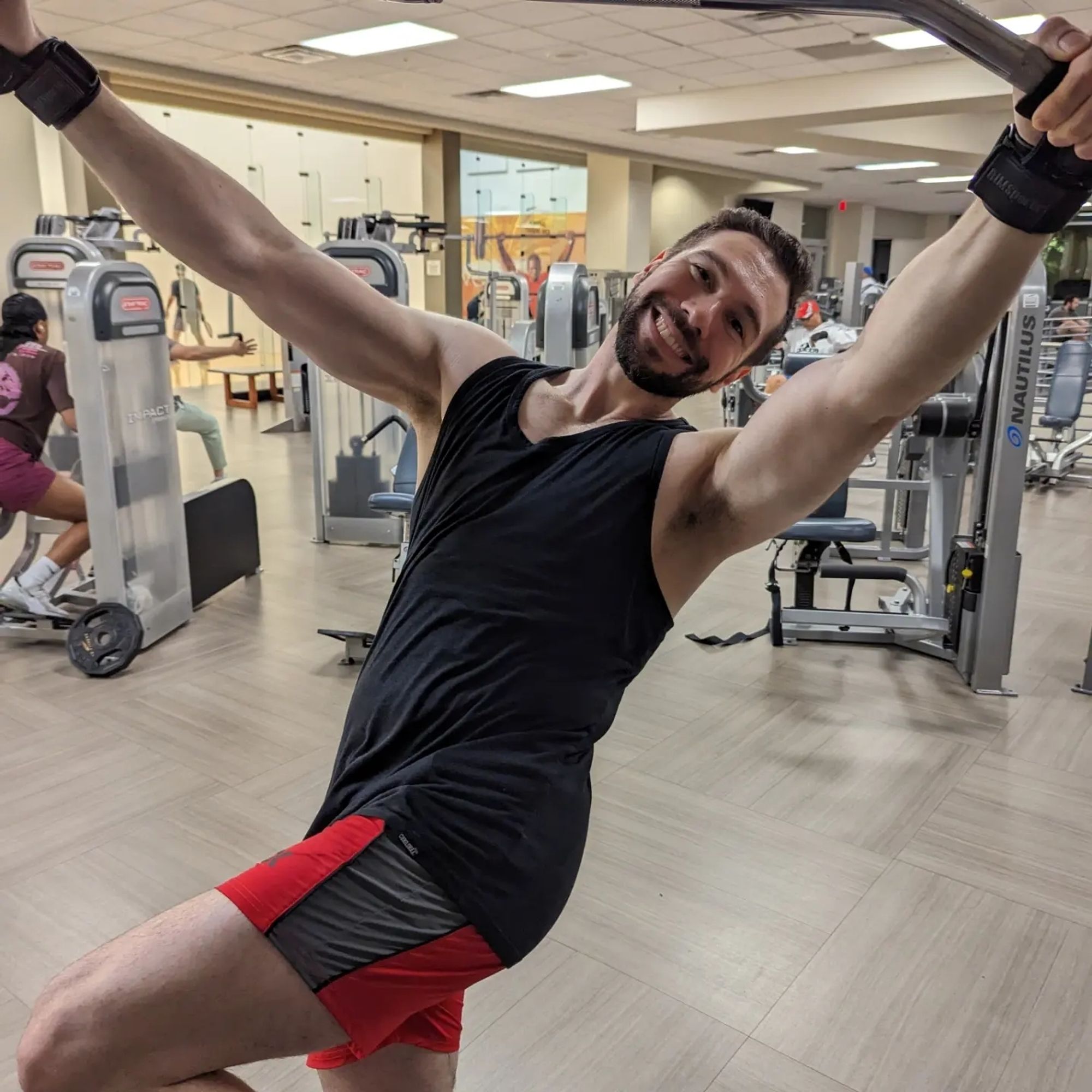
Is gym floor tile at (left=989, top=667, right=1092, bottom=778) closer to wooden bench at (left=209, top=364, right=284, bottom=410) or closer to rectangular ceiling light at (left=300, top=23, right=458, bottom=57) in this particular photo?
rectangular ceiling light at (left=300, top=23, right=458, bottom=57)

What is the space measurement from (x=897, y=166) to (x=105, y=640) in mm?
14517

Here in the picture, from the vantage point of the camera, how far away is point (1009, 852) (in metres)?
2.48

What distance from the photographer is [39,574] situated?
12.8 ft

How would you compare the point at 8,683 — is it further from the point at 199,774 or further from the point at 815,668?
the point at 815,668

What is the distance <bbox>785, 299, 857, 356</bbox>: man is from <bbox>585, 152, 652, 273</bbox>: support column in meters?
8.56

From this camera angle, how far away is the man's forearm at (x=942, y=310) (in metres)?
0.82

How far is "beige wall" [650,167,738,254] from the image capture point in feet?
52.4

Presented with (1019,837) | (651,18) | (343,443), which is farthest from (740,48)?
(1019,837)

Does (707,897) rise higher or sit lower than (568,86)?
lower

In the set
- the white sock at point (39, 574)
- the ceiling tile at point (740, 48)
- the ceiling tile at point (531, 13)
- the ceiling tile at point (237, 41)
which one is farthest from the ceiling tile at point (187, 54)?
the white sock at point (39, 574)

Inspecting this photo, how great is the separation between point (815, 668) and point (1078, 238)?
1682 centimetres

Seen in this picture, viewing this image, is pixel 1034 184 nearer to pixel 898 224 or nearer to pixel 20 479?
pixel 20 479

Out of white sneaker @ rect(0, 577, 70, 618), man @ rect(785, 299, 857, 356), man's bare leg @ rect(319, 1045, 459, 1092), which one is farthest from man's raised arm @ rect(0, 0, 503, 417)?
man @ rect(785, 299, 857, 356)

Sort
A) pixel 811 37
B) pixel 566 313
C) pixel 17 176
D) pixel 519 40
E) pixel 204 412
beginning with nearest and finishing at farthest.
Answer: pixel 566 313, pixel 204 412, pixel 811 37, pixel 519 40, pixel 17 176
